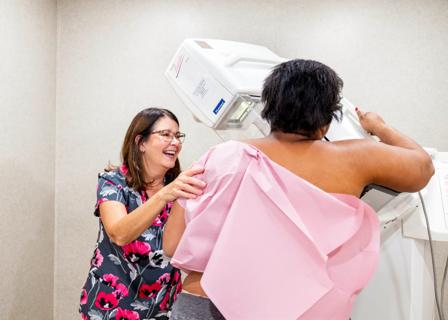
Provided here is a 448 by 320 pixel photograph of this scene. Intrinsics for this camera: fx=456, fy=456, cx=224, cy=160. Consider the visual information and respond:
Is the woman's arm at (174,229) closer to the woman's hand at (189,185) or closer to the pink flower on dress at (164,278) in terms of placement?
the woman's hand at (189,185)

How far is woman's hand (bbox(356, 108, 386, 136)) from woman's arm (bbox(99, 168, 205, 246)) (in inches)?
21.1

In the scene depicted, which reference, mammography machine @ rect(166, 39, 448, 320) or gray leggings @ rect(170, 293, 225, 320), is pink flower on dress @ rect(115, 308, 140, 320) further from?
mammography machine @ rect(166, 39, 448, 320)

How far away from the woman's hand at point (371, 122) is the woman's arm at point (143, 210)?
536 millimetres

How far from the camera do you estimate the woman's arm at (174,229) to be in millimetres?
1160

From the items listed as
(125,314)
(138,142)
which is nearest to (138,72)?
(138,142)

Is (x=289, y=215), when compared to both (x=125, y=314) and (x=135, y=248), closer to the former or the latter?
(x=135, y=248)

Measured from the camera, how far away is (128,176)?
176 centimetres

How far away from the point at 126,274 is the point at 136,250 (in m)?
0.10

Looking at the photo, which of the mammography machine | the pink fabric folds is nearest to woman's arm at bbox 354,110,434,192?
the pink fabric folds

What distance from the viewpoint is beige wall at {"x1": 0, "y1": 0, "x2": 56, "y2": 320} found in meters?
2.18

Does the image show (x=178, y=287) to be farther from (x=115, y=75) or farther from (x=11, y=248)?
(x=115, y=75)

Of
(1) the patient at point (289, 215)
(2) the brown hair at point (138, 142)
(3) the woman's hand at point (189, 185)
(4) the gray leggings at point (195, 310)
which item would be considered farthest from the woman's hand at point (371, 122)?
(2) the brown hair at point (138, 142)

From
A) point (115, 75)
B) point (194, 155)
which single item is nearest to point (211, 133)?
point (194, 155)

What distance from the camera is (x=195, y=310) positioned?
1152 mm
